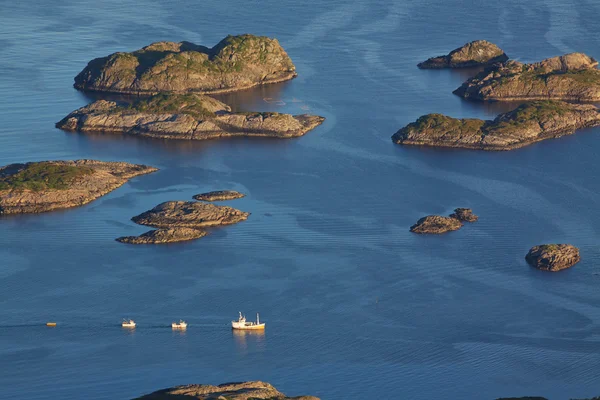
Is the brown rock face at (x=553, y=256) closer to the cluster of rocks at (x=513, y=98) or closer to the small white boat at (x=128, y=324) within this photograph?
the small white boat at (x=128, y=324)

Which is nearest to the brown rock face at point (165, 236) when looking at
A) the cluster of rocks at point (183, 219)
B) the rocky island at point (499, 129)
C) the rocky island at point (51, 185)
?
the cluster of rocks at point (183, 219)

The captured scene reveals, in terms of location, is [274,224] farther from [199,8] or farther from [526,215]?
[199,8]

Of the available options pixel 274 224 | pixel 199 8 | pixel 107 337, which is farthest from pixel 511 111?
pixel 199 8

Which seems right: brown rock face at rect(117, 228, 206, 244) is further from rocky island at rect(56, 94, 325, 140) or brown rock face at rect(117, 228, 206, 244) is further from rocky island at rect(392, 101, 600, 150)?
rocky island at rect(392, 101, 600, 150)

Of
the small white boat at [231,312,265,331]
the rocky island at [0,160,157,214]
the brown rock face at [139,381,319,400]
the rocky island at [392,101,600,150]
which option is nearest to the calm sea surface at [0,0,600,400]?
the small white boat at [231,312,265,331]

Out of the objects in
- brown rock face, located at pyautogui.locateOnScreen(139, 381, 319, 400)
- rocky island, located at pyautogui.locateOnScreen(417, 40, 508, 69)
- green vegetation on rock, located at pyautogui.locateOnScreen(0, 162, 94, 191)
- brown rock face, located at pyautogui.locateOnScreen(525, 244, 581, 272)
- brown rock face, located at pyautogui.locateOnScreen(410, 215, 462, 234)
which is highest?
brown rock face, located at pyautogui.locateOnScreen(139, 381, 319, 400)

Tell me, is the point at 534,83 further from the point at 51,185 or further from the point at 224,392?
the point at 224,392
